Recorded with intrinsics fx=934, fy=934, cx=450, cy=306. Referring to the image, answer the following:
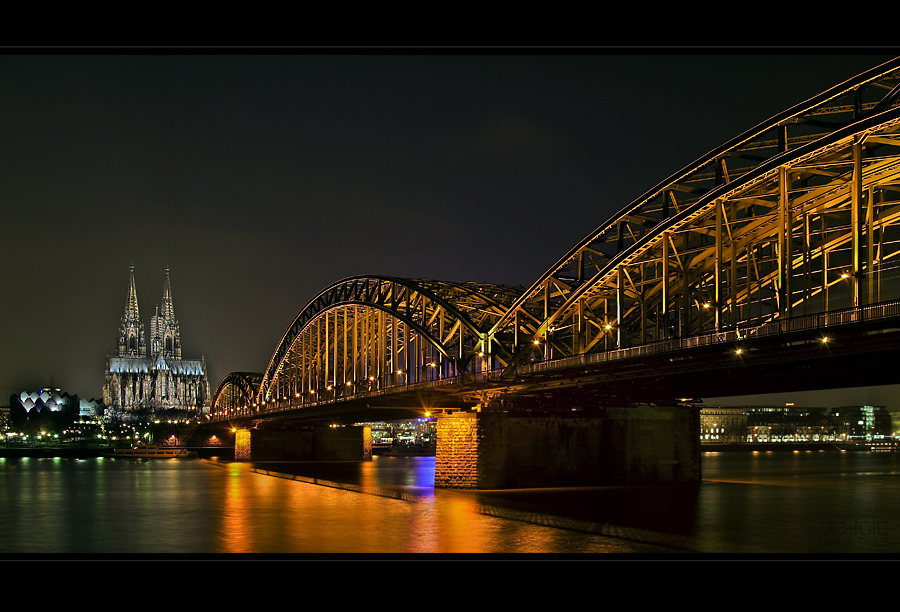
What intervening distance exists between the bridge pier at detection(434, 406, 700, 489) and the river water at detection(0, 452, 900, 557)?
2.24 meters

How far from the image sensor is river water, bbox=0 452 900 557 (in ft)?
113

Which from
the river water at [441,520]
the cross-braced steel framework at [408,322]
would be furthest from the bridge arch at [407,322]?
the river water at [441,520]

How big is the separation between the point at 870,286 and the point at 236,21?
109ft

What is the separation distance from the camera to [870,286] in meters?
39.0

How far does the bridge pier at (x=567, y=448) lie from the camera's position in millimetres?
65188

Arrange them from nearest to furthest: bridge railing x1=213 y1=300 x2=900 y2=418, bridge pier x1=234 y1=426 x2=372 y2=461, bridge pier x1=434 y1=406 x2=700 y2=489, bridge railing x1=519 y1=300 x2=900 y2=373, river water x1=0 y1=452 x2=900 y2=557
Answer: river water x1=0 y1=452 x2=900 y2=557 → bridge railing x1=519 y1=300 x2=900 y2=373 → bridge railing x1=213 y1=300 x2=900 y2=418 → bridge pier x1=434 y1=406 x2=700 y2=489 → bridge pier x1=234 y1=426 x2=372 y2=461

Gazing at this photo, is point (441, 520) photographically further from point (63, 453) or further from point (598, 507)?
point (63, 453)

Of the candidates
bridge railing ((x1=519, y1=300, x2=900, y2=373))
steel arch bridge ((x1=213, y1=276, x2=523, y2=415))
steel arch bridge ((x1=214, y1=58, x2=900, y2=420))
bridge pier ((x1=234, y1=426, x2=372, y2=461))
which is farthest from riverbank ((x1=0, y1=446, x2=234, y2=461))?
bridge railing ((x1=519, y1=300, x2=900, y2=373))

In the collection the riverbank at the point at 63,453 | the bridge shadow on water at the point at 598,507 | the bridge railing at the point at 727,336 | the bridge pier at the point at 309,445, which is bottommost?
the riverbank at the point at 63,453

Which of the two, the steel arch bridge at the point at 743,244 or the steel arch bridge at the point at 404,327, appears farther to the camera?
the steel arch bridge at the point at 404,327

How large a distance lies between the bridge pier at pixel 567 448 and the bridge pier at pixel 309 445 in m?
76.9

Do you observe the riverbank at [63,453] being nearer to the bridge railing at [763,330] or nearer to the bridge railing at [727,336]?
the bridge railing at [727,336]

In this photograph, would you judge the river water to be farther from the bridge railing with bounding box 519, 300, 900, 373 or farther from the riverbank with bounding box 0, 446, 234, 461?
the riverbank with bounding box 0, 446, 234, 461

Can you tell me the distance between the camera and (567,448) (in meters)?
68.2
